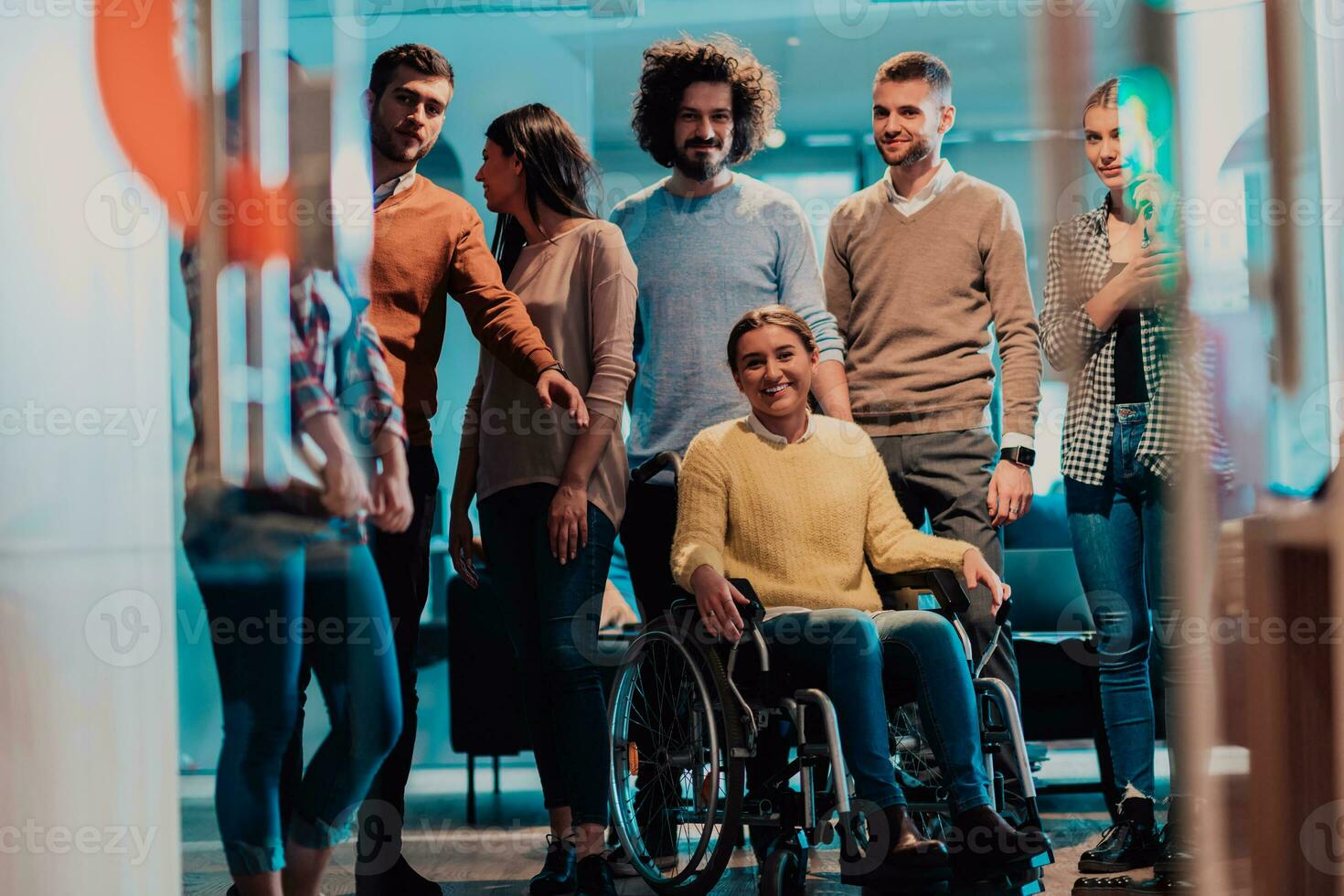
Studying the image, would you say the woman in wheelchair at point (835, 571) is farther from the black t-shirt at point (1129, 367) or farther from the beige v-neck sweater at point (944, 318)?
the black t-shirt at point (1129, 367)

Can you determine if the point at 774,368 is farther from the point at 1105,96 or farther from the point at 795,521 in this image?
the point at 1105,96

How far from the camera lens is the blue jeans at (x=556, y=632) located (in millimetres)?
2475

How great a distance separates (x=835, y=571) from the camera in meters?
2.50

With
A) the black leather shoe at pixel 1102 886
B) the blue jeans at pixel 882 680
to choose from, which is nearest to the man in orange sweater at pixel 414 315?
the blue jeans at pixel 882 680

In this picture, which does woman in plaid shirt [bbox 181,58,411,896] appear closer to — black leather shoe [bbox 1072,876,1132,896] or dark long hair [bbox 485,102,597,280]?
dark long hair [bbox 485,102,597,280]

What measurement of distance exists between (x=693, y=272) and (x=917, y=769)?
109 cm

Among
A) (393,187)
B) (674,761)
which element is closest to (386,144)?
(393,187)

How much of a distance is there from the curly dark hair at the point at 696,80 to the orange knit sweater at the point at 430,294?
493 millimetres

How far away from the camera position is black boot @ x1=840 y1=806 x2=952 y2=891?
2.13 metres

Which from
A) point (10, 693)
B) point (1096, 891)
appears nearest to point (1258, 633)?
point (1096, 891)

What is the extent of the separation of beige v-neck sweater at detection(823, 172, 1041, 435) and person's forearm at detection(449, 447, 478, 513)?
0.76 m

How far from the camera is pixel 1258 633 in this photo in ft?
5.93

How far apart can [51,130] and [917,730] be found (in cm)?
176

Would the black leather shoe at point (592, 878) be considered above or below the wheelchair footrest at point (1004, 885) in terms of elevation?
below
